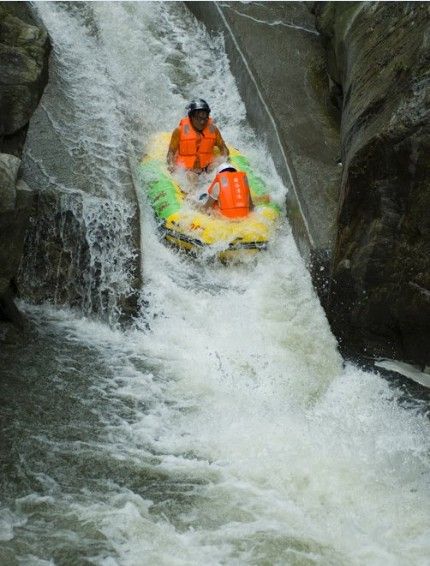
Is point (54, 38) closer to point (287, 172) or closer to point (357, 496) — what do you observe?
point (287, 172)

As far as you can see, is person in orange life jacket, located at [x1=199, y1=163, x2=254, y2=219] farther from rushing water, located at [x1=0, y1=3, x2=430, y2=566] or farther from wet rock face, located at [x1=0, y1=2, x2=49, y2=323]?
wet rock face, located at [x1=0, y1=2, x2=49, y2=323]

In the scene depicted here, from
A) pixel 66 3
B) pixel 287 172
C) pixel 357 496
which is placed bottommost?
pixel 357 496

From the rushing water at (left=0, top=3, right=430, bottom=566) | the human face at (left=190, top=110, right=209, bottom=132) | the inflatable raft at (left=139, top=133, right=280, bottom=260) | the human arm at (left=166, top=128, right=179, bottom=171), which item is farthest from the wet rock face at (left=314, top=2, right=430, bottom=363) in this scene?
the human arm at (left=166, top=128, right=179, bottom=171)

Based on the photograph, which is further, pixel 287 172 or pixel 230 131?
pixel 230 131

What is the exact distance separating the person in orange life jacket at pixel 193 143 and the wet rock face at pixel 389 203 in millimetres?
1942

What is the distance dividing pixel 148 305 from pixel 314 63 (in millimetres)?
4603

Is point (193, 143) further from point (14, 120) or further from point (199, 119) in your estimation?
point (14, 120)

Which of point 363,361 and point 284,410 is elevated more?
point 363,361

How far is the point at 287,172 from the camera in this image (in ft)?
28.1

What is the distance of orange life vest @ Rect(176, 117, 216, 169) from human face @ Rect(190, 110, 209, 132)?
0.05 m

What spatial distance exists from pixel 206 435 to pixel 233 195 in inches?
123

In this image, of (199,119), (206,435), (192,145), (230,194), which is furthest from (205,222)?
(206,435)

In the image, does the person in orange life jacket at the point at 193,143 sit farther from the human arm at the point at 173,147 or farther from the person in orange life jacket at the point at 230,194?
the person in orange life jacket at the point at 230,194

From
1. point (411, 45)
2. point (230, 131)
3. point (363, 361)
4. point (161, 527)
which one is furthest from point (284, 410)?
point (230, 131)
